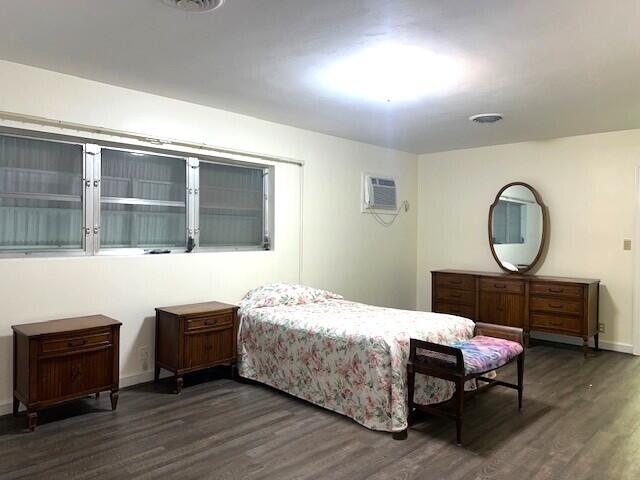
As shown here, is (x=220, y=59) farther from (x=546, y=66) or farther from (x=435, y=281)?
(x=435, y=281)

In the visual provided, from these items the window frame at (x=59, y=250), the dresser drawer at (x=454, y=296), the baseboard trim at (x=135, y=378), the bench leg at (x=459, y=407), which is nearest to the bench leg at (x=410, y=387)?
the bench leg at (x=459, y=407)

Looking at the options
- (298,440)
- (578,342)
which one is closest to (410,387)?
(298,440)

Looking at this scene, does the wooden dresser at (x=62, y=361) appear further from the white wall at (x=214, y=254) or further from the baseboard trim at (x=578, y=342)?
the baseboard trim at (x=578, y=342)

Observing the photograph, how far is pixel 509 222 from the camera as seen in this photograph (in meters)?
5.78

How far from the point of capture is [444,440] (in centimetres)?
288

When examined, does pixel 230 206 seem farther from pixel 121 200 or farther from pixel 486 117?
pixel 486 117


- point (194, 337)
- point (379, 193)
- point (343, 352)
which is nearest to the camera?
point (343, 352)

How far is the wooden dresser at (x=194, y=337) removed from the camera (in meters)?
3.61

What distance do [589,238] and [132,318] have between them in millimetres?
4703

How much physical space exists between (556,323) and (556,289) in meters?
0.35

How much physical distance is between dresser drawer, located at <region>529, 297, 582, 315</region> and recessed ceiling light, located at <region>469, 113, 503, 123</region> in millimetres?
1968

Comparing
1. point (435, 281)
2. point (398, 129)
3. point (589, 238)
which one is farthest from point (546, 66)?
point (435, 281)

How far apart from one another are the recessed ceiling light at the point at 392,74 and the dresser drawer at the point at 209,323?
197cm

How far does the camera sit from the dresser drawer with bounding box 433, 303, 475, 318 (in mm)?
5650
